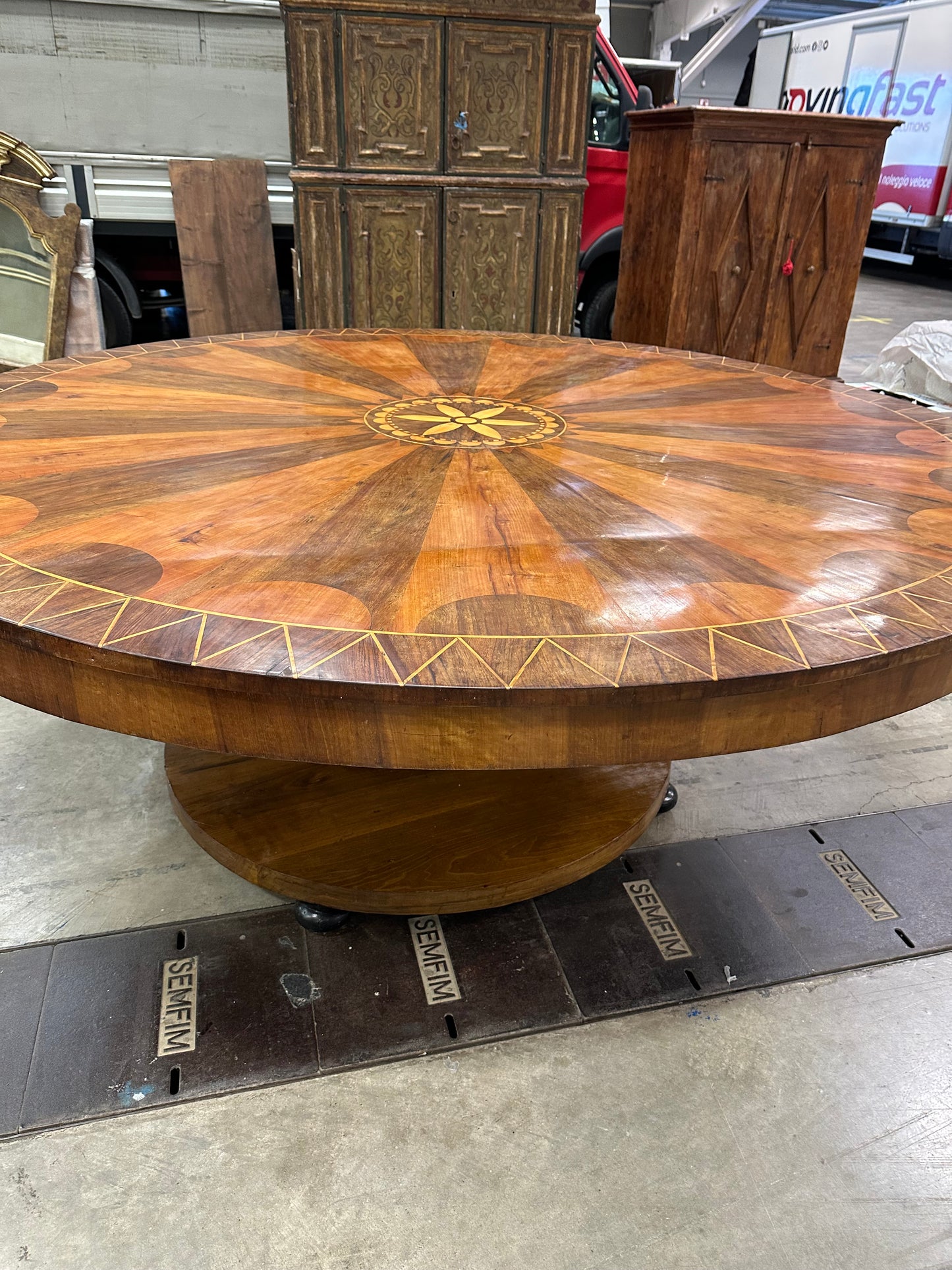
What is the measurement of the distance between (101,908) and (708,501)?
1.15 m

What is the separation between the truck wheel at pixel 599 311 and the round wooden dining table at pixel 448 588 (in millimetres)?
3123

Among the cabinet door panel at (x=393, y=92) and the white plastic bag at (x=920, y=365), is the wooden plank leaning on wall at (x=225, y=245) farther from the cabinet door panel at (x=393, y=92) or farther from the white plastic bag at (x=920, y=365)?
the white plastic bag at (x=920, y=365)

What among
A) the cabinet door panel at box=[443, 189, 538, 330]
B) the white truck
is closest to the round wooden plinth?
the cabinet door panel at box=[443, 189, 538, 330]

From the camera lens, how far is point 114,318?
4.11 meters

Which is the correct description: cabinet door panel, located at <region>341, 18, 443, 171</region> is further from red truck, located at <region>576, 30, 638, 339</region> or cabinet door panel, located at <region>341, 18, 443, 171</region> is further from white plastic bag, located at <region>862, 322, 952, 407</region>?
white plastic bag, located at <region>862, 322, 952, 407</region>

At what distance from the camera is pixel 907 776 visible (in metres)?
1.92

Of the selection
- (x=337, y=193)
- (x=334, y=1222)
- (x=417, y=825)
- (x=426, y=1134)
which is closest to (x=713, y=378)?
(x=417, y=825)

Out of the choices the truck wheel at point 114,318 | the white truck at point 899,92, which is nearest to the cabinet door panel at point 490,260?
the truck wheel at point 114,318

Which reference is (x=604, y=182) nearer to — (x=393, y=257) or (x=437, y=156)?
(x=437, y=156)

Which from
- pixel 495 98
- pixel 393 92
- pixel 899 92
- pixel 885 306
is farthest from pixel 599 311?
pixel 899 92

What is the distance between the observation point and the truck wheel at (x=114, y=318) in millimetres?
4020

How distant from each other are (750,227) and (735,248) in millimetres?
87

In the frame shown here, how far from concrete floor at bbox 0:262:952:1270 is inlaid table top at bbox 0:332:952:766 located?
67 cm

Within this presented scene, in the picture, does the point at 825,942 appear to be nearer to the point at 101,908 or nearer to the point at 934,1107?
the point at 934,1107
